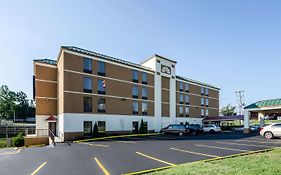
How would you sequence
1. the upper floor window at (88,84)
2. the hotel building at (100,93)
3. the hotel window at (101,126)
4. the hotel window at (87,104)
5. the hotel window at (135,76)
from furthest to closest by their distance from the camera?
the hotel window at (135,76), the hotel window at (101,126), the upper floor window at (88,84), the hotel window at (87,104), the hotel building at (100,93)

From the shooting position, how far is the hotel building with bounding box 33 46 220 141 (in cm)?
3168

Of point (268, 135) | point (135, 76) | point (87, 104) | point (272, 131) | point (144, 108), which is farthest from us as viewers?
point (144, 108)

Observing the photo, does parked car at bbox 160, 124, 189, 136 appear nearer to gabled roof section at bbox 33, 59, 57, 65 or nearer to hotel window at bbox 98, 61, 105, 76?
hotel window at bbox 98, 61, 105, 76

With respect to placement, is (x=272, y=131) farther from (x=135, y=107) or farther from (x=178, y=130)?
(x=135, y=107)

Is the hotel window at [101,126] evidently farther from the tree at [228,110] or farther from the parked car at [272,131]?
the tree at [228,110]

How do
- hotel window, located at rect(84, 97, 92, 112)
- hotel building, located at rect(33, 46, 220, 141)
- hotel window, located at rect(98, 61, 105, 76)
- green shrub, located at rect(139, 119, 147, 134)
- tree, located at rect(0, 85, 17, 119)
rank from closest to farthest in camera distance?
hotel building, located at rect(33, 46, 220, 141) → hotel window, located at rect(84, 97, 92, 112) → hotel window, located at rect(98, 61, 105, 76) → green shrub, located at rect(139, 119, 147, 134) → tree, located at rect(0, 85, 17, 119)

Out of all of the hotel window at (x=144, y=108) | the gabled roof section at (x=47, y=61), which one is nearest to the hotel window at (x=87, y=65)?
the gabled roof section at (x=47, y=61)

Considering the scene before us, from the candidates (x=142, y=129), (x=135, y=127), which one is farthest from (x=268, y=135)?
(x=135, y=127)

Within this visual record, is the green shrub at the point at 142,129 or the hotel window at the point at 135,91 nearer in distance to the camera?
the green shrub at the point at 142,129

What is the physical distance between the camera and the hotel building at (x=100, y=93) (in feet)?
104

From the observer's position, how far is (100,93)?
35125mm

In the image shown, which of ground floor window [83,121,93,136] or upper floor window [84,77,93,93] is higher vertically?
upper floor window [84,77,93,93]

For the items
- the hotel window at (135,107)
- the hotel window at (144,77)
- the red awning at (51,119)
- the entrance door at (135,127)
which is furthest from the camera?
the hotel window at (144,77)

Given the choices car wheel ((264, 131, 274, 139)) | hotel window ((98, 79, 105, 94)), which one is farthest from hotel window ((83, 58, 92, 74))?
car wheel ((264, 131, 274, 139))
